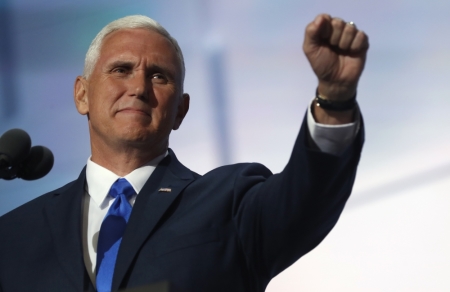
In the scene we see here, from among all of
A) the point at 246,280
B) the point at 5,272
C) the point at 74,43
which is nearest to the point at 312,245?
the point at 246,280

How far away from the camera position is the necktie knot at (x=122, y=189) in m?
1.85

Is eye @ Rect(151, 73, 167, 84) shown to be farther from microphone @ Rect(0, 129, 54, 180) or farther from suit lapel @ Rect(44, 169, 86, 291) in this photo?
microphone @ Rect(0, 129, 54, 180)

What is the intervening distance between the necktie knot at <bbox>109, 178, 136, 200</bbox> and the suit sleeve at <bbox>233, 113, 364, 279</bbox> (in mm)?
260

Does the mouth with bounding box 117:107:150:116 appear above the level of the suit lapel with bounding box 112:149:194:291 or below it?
above

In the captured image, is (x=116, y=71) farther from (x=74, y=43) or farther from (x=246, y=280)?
(x=74, y=43)

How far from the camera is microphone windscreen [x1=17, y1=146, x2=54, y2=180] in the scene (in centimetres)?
154

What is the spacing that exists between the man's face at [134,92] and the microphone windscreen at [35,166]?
1.26 ft

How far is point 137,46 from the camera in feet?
6.68

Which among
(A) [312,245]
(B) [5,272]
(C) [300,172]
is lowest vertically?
(B) [5,272]

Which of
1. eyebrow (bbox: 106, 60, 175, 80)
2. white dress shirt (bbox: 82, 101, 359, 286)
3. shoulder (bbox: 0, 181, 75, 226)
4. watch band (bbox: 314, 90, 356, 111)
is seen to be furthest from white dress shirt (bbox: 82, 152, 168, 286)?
watch band (bbox: 314, 90, 356, 111)

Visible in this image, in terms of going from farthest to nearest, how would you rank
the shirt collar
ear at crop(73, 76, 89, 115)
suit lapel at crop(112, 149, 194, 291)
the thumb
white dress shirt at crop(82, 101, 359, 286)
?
1. ear at crop(73, 76, 89, 115)
2. the shirt collar
3. suit lapel at crop(112, 149, 194, 291)
4. white dress shirt at crop(82, 101, 359, 286)
5. the thumb

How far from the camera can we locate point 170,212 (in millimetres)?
1782

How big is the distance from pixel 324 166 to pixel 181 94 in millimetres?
772

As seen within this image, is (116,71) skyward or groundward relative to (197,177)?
skyward
